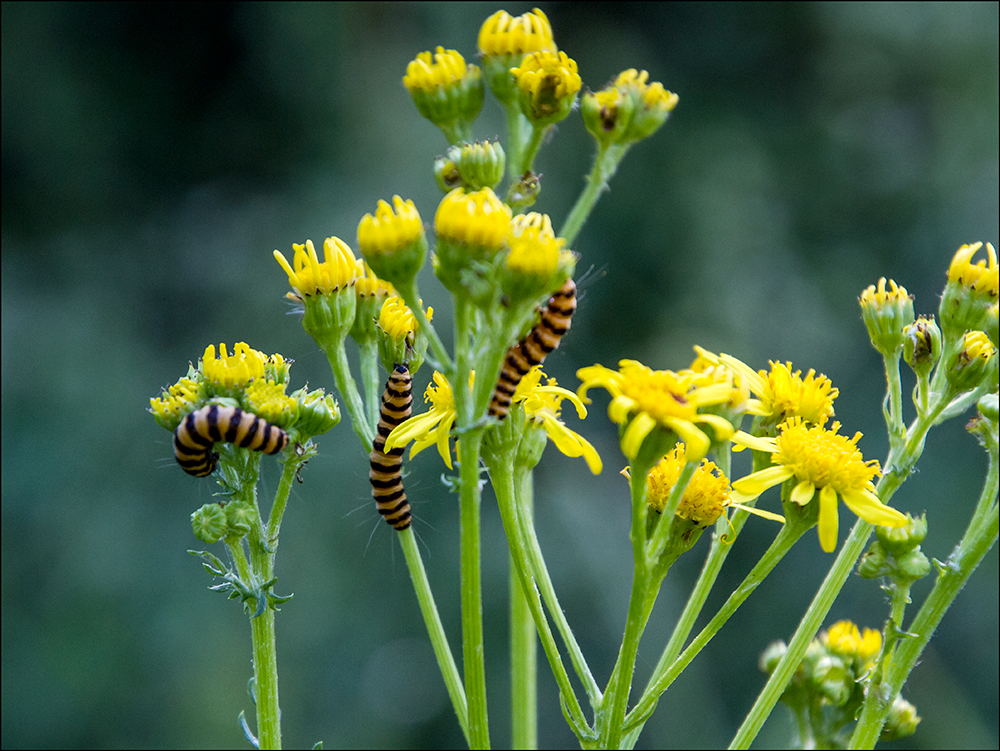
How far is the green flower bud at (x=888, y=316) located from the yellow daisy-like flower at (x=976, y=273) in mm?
107

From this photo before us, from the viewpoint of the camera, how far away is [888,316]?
6.11 feet

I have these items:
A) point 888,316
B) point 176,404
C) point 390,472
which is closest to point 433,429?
point 390,472

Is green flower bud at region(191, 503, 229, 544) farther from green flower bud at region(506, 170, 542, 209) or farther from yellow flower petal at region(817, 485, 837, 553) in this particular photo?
yellow flower petal at region(817, 485, 837, 553)

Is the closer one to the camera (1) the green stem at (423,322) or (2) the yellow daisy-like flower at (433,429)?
(1) the green stem at (423,322)

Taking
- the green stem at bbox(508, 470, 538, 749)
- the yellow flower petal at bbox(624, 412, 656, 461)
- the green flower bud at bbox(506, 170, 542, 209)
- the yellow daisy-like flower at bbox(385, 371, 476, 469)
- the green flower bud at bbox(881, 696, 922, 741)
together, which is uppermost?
the green flower bud at bbox(506, 170, 542, 209)

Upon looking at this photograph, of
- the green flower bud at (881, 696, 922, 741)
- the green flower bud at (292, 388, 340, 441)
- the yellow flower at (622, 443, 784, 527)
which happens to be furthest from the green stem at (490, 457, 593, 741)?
the green flower bud at (881, 696, 922, 741)

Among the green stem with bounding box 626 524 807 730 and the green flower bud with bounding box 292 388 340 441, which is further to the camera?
the green flower bud with bounding box 292 388 340 441

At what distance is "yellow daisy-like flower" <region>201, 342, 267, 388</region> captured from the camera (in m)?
1.65

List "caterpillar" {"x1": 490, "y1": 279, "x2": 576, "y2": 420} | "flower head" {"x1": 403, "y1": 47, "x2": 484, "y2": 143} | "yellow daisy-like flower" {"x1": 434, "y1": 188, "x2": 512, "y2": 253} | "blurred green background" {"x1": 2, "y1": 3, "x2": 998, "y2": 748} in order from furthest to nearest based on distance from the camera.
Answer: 1. "blurred green background" {"x1": 2, "y1": 3, "x2": 998, "y2": 748}
2. "flower head" {"x1": 403, "y1": 47, "x2": 484, "y2": 143}
3. "caterpillar" {"x1": 490, "y1": 279, "x2": 576, "y2": 420}
4. "yellow daisy-like flower" {"x1": 434, "y1": 188, "x2": 512, "y2": 253}

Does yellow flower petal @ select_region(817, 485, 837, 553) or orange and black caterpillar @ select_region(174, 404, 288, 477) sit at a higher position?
orange and black caterpillar @ select_region(174, 404, 288, 477)

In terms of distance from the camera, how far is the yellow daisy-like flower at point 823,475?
150 centimetres

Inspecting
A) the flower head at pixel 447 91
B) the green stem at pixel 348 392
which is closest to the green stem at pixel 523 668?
the green stem at pixel 348 392

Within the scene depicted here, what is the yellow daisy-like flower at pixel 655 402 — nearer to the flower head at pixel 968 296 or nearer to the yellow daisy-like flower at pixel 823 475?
the yellow daisy-like flower at pixel 823 475

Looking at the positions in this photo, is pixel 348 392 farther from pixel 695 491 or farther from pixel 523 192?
pixel 695 491
